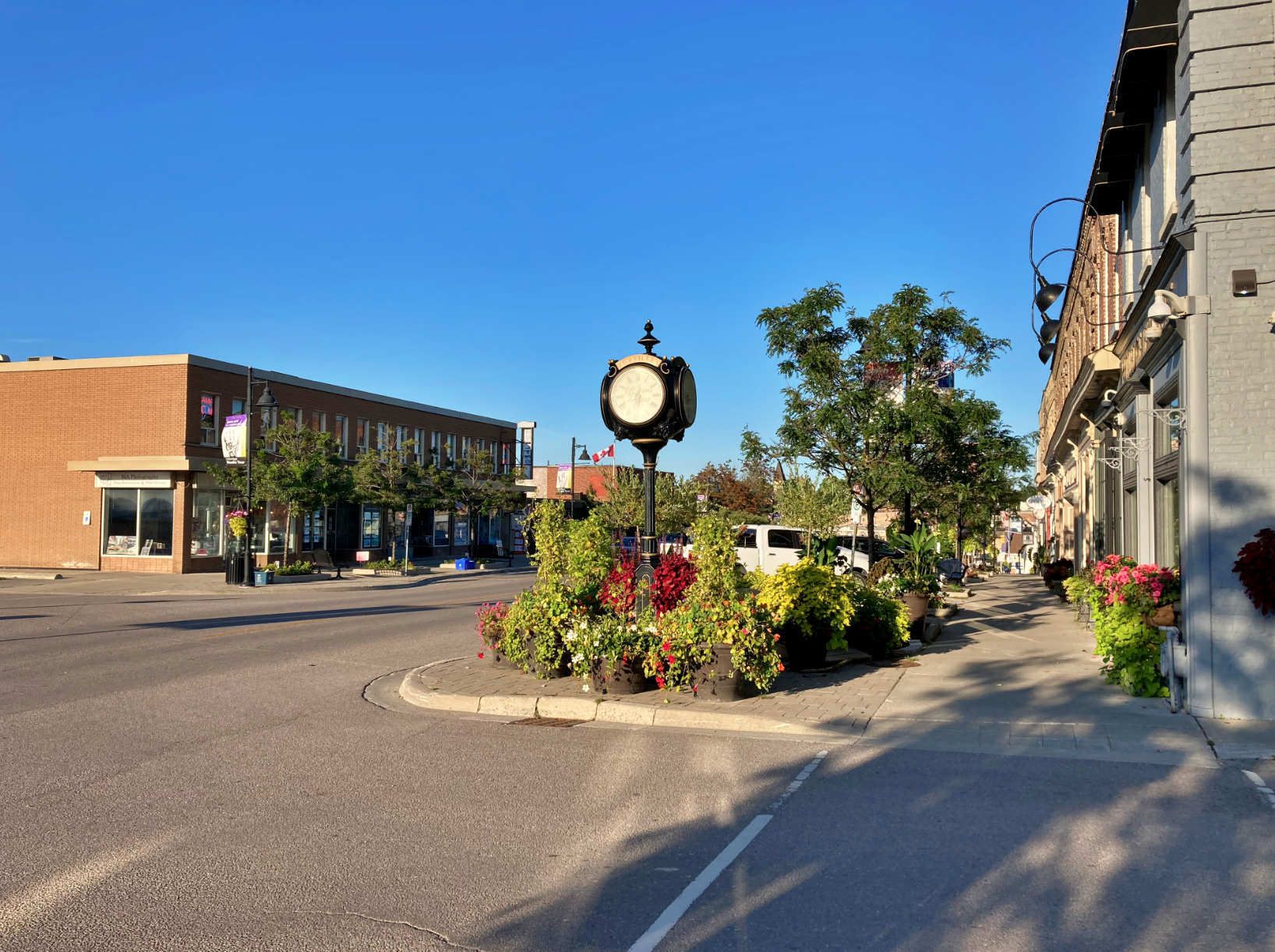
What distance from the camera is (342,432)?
150 feet

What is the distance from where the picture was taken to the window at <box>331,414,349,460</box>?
45.2m

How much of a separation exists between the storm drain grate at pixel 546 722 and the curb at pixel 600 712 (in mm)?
91

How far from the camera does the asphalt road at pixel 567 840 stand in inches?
168

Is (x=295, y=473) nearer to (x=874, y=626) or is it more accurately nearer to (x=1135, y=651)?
(x=874, y=626)

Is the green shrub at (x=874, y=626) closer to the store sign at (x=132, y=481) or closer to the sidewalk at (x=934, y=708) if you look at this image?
the sidewalk at (x=934, y=708)

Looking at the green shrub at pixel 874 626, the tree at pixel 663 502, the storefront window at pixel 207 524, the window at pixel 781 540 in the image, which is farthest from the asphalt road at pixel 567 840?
the tree at pixel 663 502

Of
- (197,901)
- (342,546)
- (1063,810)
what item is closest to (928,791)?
(1063,810)

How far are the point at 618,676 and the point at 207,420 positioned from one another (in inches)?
1273

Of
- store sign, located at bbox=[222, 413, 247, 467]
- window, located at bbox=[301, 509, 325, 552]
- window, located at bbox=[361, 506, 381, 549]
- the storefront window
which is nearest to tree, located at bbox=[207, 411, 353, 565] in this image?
store sign, located at bbox=[222, 413, 247, 467]

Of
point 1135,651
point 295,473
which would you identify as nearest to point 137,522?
point 295,473

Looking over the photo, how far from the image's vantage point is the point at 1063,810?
6.04 m

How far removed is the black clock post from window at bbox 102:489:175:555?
31.0 metres

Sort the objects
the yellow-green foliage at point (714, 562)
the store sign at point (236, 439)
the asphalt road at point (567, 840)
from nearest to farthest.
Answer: the asphalt road at point (567, 840)
the yellow-green foliage at point (714, 562)
the store sign at point (236, 439)

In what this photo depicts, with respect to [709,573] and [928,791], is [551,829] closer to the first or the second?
[928,791]
